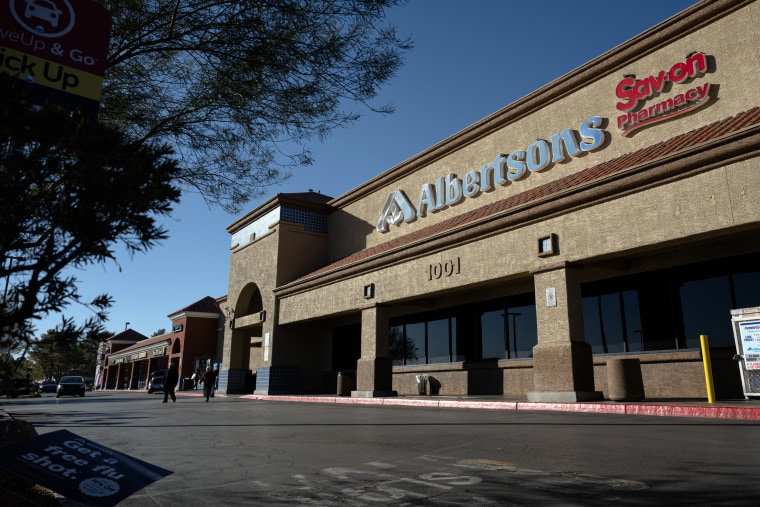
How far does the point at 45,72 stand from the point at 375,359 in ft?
57.2

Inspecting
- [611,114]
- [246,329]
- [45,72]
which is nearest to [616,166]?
[611,114]

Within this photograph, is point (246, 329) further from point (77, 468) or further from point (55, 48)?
point (77, 468)

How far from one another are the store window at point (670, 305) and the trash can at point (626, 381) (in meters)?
2.06

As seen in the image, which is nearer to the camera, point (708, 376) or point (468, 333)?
point (708, 376)

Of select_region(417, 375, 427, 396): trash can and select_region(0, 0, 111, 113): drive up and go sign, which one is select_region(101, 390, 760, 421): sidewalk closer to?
select_region(417, 375, 427, 396): trash can

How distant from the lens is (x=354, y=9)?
8.65m

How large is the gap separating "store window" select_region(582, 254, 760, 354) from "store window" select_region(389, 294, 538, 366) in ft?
7.77

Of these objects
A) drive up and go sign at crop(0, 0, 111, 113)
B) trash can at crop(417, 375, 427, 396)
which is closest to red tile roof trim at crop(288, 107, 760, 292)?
trash can at crop(417, 375, 427, 396)

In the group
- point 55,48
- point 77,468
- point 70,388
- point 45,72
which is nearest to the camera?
point 77,468

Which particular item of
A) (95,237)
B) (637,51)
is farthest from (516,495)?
(637,51)

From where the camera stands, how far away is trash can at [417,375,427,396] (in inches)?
881

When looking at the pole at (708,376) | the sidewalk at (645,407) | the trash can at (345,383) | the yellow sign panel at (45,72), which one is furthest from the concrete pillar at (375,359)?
the yellow sign panel at (45,72)

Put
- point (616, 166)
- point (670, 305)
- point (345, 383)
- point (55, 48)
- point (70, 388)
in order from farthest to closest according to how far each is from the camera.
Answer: point (70, 388), point (345, 383), point (670, 305), point (616, 166), point (55, 48)

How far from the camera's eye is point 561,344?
14.2 metres
